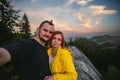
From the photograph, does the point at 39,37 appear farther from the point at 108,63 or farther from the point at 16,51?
the point at 108,63

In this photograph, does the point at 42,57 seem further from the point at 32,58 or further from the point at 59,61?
the point at 59,61

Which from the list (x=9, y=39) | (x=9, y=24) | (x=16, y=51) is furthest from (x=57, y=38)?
(x=9, y=24)

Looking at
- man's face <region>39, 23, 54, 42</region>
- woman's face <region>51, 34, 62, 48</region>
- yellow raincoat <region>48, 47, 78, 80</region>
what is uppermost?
man's face <region>39, 23, 54, 42</region>

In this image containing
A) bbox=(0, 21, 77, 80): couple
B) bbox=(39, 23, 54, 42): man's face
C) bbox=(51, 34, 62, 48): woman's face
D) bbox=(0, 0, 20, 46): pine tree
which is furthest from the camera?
bbox=(0, 0, 20, 46): pine tree

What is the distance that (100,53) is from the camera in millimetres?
15023

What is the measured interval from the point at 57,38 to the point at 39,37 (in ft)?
1.28

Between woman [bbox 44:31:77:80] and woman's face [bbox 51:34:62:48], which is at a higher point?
woman's face [bbox 51:34:62:48]

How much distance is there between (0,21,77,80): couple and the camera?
2.18m

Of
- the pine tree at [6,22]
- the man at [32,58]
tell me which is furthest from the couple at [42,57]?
the pine tree at [6,22]

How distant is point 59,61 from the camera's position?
275cm

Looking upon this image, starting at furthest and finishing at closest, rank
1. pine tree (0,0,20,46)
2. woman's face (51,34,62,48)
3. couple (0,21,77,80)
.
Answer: pine tree (0,0,20,46) < woman's face (51,34,62,48) < couple (0,21,77,80)

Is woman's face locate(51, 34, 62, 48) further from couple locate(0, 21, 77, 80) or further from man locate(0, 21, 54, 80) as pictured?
man locate(0, 21, 54, 80)

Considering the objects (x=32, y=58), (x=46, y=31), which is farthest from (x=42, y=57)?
(x=46, y=31)

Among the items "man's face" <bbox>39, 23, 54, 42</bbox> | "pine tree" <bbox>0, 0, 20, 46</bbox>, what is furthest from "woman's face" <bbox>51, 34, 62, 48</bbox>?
"pine tree" <bbox>0, 0, 20, 46</bbox>
